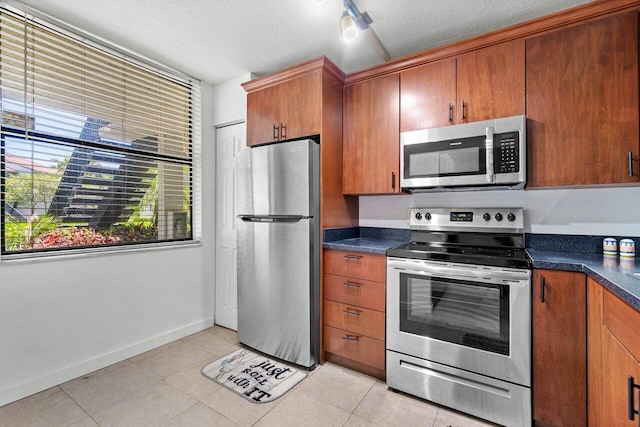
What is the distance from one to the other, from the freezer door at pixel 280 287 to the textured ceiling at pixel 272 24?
145cm

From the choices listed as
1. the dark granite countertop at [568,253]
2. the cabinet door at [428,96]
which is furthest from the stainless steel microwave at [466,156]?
the dark granite countertop at [568,253]

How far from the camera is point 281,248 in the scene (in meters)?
2.30

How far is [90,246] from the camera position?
2252mm

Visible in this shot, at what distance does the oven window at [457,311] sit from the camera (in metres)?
1.64

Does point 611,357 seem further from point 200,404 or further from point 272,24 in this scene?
point 272,24

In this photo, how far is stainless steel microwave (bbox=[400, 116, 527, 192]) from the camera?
1.80 meters

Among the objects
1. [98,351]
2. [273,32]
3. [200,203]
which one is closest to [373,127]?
[273,32]

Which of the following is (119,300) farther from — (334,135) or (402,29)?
(402,29)

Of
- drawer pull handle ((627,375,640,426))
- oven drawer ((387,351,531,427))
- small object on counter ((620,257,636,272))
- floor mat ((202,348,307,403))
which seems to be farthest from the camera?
floor mat ((202,348,307,403))

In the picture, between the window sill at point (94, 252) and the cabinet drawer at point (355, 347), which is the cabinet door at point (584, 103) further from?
the window sill at point (94, 252)

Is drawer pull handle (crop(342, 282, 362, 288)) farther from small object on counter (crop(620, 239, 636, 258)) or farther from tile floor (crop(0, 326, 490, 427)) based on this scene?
small object on counter (crop(620, 239, 636, 258))

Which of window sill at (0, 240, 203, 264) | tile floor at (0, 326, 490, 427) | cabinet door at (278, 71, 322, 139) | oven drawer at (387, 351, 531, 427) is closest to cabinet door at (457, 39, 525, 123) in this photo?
cabinet door at (278, 71, 322, 139)

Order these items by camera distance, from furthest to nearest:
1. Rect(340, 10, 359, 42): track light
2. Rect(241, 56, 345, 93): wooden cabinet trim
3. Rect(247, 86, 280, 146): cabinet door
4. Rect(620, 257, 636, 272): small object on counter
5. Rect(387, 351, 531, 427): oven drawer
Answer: Rect(247, 86, 280, 146): cabinet door, Rect(241, 56, 345, 93): wooden cabinet trim, Rect(340, 10, 359, 42): track light, Rect(387, 351, 531, 427): oven drawer, Rect(620, 257, 636, 272): small object on counter

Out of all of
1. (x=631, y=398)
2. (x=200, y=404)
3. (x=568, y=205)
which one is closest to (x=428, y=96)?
(x=568, y=205)
